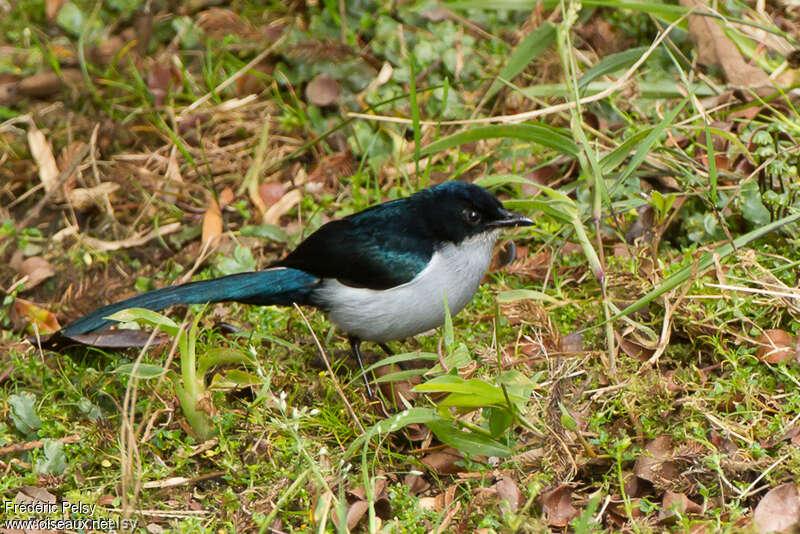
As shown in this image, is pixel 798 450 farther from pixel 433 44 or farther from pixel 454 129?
pixel 433 44

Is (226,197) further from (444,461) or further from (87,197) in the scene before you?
(444,461)

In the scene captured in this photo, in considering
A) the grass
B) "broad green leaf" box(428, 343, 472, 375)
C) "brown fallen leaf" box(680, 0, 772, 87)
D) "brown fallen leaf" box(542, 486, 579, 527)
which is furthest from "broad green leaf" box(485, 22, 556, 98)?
"brown fallen leaf" box(542, 486, 579, 527)

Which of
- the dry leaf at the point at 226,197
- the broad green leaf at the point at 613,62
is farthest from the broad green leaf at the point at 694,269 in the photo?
the dry leaf at the point at 226,197

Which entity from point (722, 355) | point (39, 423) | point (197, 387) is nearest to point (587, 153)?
point (722, 355)

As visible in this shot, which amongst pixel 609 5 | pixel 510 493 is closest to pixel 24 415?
Answer: pixel 510 493

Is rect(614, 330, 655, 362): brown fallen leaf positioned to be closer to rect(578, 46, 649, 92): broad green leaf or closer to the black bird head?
the black bird head

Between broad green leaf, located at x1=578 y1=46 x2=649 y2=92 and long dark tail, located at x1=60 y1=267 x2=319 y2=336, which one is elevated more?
broad green leaf, located at x1=578 y1=46 x2=649 y2=92
